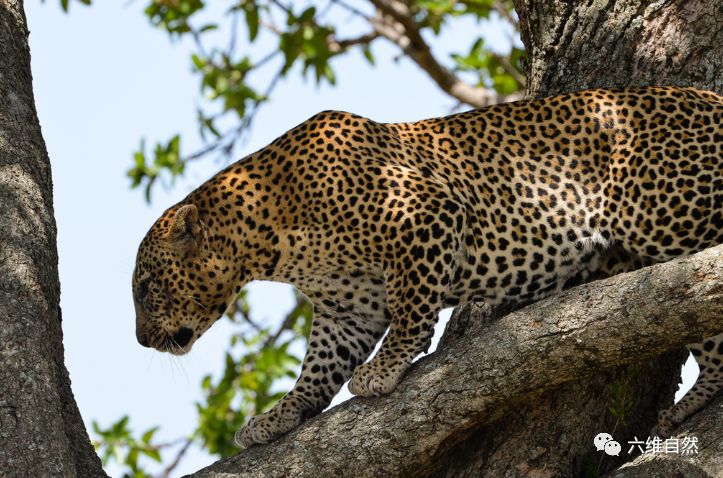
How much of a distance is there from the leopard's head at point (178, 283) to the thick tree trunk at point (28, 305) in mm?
1230

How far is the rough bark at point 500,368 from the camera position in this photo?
625cm

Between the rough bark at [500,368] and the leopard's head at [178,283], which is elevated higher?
the leopard's head at [178,283]

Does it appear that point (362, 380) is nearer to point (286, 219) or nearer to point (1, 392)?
point (286, 219)

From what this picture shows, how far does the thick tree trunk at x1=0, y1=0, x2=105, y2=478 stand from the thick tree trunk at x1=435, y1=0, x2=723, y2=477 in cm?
239

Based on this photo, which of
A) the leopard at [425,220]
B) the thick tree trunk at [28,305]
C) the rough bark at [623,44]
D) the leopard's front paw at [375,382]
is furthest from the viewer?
the rough bark at [623,44]

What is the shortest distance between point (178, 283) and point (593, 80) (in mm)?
3288

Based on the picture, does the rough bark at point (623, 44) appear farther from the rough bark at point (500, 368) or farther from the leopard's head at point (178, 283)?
the leopard's head at point (178, 283)

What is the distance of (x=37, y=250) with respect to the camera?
6.62m

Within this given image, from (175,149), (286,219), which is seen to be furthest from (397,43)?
(286,219)

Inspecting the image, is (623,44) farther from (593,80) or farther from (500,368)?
(500,368)

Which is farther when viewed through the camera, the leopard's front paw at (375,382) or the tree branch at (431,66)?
the tree branch at (431,66)

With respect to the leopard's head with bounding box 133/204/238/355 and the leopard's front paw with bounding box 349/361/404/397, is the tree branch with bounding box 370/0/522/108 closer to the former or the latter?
the leopard's head with bounding box 133/204/238/355

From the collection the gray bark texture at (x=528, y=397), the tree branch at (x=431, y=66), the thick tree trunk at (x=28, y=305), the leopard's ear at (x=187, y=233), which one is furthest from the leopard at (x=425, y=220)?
the tree branch at (x=431, y=66)

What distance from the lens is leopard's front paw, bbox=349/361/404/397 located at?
702cm
